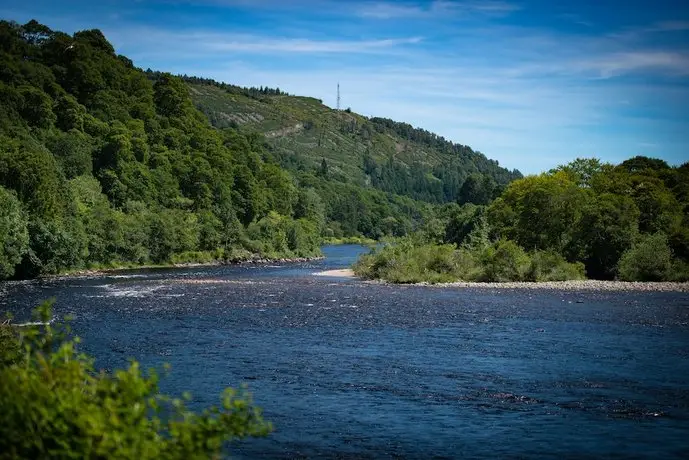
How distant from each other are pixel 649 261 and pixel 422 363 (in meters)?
56.6

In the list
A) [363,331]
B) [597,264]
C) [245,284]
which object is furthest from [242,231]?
[363,331]

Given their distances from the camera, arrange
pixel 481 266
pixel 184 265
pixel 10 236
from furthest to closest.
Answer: pixel 184 265, pixel 481 266, pixel 10 236

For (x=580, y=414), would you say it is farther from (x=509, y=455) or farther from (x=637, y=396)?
(x=509, y=455)

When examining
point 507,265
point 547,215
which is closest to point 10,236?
point 507,265

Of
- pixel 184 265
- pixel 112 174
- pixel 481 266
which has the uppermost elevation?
pixel 112 174

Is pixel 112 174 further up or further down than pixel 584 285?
further up

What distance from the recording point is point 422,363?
38031 millimetres

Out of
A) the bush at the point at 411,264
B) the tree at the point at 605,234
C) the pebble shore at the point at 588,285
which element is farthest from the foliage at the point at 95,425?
the tree at the point at 605,234

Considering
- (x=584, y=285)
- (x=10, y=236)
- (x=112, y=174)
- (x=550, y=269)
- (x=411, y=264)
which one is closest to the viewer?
(x=584, y=285)

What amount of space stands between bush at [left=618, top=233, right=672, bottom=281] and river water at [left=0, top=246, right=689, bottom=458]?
14.1 m

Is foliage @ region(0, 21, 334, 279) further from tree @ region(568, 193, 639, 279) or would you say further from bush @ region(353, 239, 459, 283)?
tree @ region(568, 193, 639, 279)

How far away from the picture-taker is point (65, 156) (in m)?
133

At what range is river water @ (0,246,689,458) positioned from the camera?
2514 cm

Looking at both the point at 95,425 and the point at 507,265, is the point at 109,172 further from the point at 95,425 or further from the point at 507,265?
the point at 95,425
